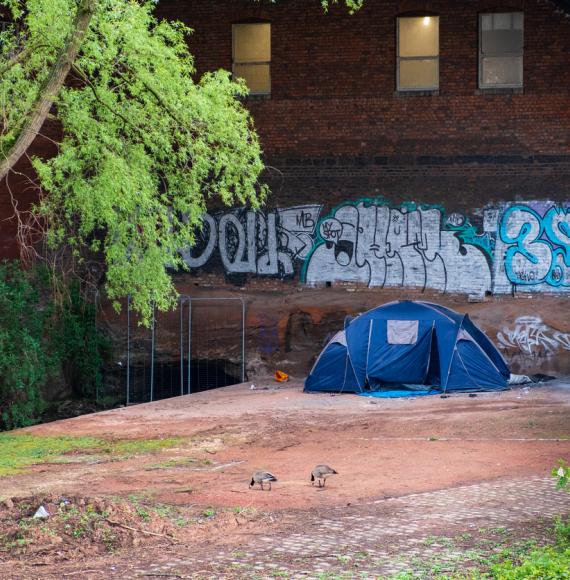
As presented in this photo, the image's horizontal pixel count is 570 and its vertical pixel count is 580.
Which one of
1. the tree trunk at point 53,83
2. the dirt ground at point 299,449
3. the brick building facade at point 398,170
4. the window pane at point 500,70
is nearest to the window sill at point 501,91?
the brick building facade at point 398,170

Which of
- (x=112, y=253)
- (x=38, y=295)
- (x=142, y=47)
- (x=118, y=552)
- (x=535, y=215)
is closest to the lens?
(x=118, y=552)

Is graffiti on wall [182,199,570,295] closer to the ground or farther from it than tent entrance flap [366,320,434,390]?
farther from it

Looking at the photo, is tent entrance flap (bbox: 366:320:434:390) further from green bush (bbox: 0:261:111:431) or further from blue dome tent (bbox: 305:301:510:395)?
green bush (bbox: 0:261:111:431)

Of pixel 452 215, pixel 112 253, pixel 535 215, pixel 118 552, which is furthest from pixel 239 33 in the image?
pixel 118 552

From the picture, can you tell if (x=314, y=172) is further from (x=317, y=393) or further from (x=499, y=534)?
(x=499, y=534)

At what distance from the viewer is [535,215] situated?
21.7 meters

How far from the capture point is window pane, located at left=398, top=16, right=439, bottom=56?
2238 centimetres

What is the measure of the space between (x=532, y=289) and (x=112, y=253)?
10.7m

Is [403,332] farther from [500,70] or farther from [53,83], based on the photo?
[53,83]

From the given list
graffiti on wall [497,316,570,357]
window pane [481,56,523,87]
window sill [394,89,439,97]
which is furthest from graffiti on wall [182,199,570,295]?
window pane [481,56,523,87]

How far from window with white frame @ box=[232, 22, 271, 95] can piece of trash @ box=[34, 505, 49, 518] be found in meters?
15.8

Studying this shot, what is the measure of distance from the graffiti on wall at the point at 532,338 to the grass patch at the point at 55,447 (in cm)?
991

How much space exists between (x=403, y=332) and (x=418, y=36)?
739cm

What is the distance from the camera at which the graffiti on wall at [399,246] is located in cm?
2170
